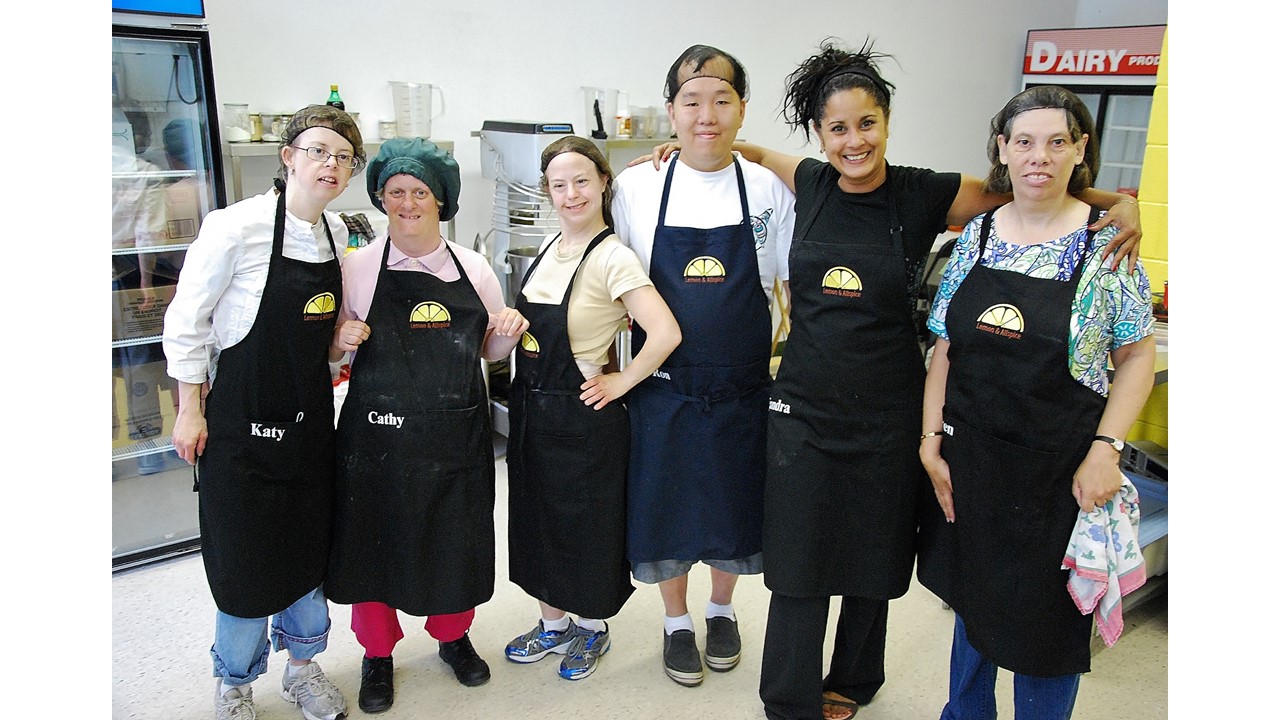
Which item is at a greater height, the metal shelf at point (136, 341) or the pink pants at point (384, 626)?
the metal shelf at point (136, 341)

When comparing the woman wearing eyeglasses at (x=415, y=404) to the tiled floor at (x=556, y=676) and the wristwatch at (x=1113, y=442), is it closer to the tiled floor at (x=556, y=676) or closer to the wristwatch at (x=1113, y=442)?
the tiled floor at (x=556, y=676)

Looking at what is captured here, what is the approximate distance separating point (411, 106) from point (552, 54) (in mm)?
871

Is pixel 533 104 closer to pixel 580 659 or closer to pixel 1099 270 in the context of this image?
pixel 580 659

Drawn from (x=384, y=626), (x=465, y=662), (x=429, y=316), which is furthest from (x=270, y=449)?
(x=465, y=662)

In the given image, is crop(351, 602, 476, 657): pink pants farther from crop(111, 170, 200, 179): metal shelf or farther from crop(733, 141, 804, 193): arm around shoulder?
crop(111, 170, 200, 179): metal shelf

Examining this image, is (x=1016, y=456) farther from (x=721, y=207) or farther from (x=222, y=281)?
(x=222, y=281)

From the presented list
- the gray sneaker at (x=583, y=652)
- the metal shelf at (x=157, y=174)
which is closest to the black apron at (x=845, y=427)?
the gray sneaker at (x=583, y=652)

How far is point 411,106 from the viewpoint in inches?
154

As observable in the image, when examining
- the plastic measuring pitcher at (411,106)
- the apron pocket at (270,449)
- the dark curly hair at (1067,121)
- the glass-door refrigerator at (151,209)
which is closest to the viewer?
the dark curly hair at (1067,121)

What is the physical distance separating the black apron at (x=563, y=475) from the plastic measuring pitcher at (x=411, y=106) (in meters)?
2.02

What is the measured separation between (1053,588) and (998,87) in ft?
19.8

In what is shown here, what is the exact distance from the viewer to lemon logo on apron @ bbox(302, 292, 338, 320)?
1.96 metres

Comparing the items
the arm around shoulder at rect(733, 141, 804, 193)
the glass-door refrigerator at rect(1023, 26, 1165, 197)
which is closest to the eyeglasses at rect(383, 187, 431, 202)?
the arm around shoulder at rect(733, 141, 804, 193)

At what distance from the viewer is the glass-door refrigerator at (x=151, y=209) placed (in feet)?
9.75
